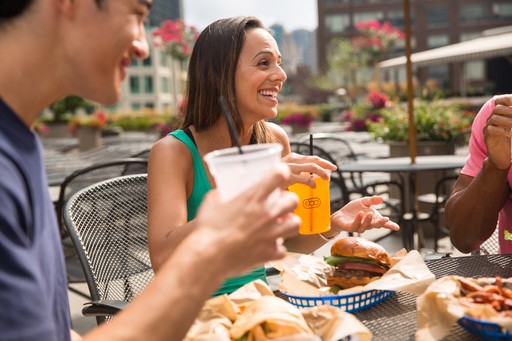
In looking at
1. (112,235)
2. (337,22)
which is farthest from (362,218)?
(337,22)

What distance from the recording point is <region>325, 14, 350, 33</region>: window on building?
70938 mm

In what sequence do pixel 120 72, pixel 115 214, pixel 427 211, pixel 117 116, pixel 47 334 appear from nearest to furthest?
pixel 47 334
pixel 120 72
pixel 115 214
pixel 427 211
pixel 117 116

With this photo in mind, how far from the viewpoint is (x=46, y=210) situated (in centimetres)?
101

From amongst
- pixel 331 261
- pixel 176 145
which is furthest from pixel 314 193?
pixel 176 145

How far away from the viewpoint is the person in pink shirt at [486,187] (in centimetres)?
193

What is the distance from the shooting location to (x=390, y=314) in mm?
1359

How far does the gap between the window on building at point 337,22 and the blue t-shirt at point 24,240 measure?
72706 millimetres

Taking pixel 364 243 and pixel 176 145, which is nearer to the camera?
pixel 364 243

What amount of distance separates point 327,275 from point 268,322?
497mm

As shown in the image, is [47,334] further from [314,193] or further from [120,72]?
[314,193]

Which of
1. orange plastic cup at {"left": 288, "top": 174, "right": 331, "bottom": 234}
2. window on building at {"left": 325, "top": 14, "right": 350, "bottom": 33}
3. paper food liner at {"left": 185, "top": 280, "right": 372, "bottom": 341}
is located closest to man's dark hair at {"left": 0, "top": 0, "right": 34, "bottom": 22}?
paper food liner at {"left": 185, "top": 280, "right": 372, "bottom": 341}

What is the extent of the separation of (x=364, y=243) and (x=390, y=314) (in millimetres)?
242

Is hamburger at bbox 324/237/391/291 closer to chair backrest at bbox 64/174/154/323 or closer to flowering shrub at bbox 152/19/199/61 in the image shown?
chair backrest at bbox 64/174/154/323

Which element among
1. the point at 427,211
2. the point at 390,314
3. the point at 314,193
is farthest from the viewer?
the point at 427,211
